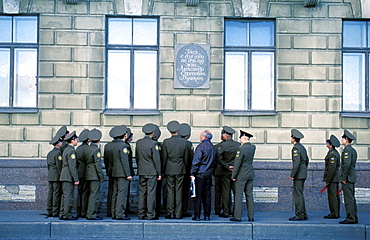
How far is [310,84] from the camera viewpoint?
14.1 metres

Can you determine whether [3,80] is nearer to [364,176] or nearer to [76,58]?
[76,58]

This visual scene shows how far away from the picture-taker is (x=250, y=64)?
14469 millimetres

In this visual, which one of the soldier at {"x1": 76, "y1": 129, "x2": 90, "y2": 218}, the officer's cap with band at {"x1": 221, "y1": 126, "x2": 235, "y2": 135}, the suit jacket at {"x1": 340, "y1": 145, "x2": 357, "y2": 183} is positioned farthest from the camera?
the officer's cap with band at {"x1": 221, "y1": 126, "x2": 235, "y2": 135}

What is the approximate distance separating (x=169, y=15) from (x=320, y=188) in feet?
18.4

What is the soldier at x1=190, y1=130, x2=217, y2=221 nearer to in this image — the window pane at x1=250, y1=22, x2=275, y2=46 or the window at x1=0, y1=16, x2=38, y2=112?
the window pane at x1=250, y1=22, x2=275, y2=46

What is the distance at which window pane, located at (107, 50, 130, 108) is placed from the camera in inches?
563

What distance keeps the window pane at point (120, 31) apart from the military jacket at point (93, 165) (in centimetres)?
338

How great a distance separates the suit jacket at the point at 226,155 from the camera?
12.8 meters

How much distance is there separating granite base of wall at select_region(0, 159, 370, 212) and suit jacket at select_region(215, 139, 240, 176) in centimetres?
130

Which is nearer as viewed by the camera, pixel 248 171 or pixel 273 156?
pixel 248 171

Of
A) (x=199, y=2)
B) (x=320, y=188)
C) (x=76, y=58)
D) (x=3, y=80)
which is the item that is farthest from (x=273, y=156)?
(x=3, y=80)

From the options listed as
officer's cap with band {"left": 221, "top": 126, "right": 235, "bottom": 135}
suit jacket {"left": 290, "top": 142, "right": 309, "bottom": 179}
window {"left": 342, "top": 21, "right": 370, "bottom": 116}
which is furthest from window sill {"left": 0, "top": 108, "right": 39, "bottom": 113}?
window {"left": 342, "top": 21, "right": 370, "bottom": 116}

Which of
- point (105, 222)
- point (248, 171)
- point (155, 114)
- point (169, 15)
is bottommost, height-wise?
point (105, 222)

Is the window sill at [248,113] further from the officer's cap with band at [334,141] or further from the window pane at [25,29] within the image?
the window pane at [25,29]
